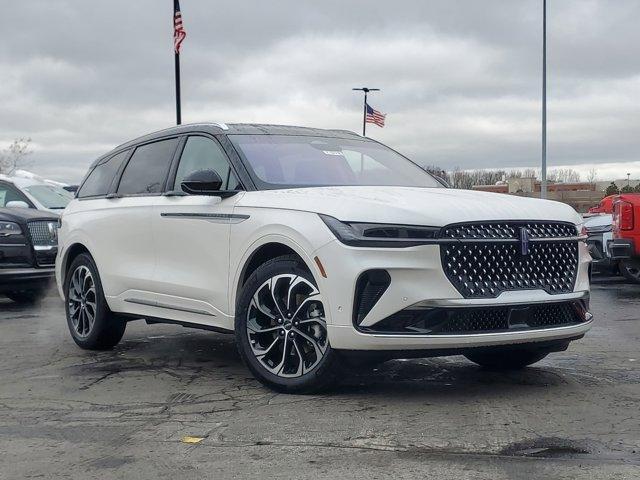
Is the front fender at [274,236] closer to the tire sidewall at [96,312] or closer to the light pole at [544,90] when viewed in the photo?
the tire sidewall at [96,312]

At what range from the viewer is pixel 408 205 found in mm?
5176

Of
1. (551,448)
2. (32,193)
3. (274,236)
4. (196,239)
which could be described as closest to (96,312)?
(196,239)

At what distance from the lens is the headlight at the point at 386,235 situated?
5004mm

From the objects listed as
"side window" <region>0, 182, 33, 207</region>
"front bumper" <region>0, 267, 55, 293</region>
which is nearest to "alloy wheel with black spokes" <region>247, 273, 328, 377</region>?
"front bumper" <region>0, 267, 55, 293</region>

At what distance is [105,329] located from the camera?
24.7 feet

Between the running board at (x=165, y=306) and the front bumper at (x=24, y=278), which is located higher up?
the running board at (x=165, y=306)

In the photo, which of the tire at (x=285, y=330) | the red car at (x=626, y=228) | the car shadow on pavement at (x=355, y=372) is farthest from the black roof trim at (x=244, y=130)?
the red car at (x=626, y=228)

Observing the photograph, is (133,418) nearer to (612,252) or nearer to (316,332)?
(316,332)

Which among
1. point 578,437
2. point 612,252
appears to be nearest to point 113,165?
point 578,437

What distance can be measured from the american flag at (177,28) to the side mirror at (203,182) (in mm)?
16884

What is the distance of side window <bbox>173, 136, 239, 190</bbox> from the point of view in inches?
246

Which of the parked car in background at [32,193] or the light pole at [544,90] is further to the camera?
the light pole at [544,90]

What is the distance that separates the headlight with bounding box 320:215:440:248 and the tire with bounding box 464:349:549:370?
1410 mm

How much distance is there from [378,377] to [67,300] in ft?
11.0
